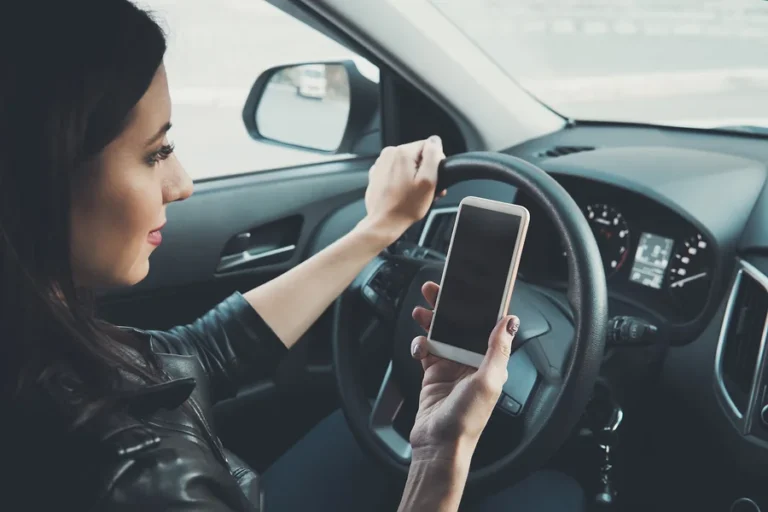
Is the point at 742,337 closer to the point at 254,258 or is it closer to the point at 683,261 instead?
the point at 683,261

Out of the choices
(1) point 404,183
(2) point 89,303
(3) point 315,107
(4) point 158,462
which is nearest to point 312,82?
(3) point 315,107

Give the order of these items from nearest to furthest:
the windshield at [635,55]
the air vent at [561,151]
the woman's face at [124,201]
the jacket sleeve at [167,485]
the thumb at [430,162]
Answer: the jacket sleeve at [167,485]
the woman's face at [124,201]
the thumb at [430,162]
the air vent at [561,151]
the windshield at [635,55]

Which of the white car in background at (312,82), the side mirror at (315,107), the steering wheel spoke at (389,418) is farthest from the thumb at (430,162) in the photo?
the white car in background at (312,82)

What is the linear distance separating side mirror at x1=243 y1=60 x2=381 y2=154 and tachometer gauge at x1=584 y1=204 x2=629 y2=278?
71cm

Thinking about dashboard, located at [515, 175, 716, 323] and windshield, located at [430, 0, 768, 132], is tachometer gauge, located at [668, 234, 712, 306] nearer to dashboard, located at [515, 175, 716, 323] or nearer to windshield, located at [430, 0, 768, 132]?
dashboard, located at [515, 175, 716, 323]

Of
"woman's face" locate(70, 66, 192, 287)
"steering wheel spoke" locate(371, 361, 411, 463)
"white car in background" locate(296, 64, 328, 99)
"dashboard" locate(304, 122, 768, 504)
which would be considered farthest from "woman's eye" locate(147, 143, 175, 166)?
"white car in background" locate(296, 64, 328, 99)

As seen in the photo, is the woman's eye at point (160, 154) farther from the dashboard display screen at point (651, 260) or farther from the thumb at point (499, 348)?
the dashboard display screen at point (651, 260)

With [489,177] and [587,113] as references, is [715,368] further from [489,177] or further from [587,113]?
[587,113]

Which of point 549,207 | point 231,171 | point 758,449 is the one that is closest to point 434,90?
point 231,171

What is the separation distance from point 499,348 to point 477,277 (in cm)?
13

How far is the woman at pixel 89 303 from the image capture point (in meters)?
0.81

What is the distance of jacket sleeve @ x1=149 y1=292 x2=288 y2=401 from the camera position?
4.51 feet

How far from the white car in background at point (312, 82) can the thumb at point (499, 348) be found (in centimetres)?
141

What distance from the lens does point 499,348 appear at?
98 centimetres
